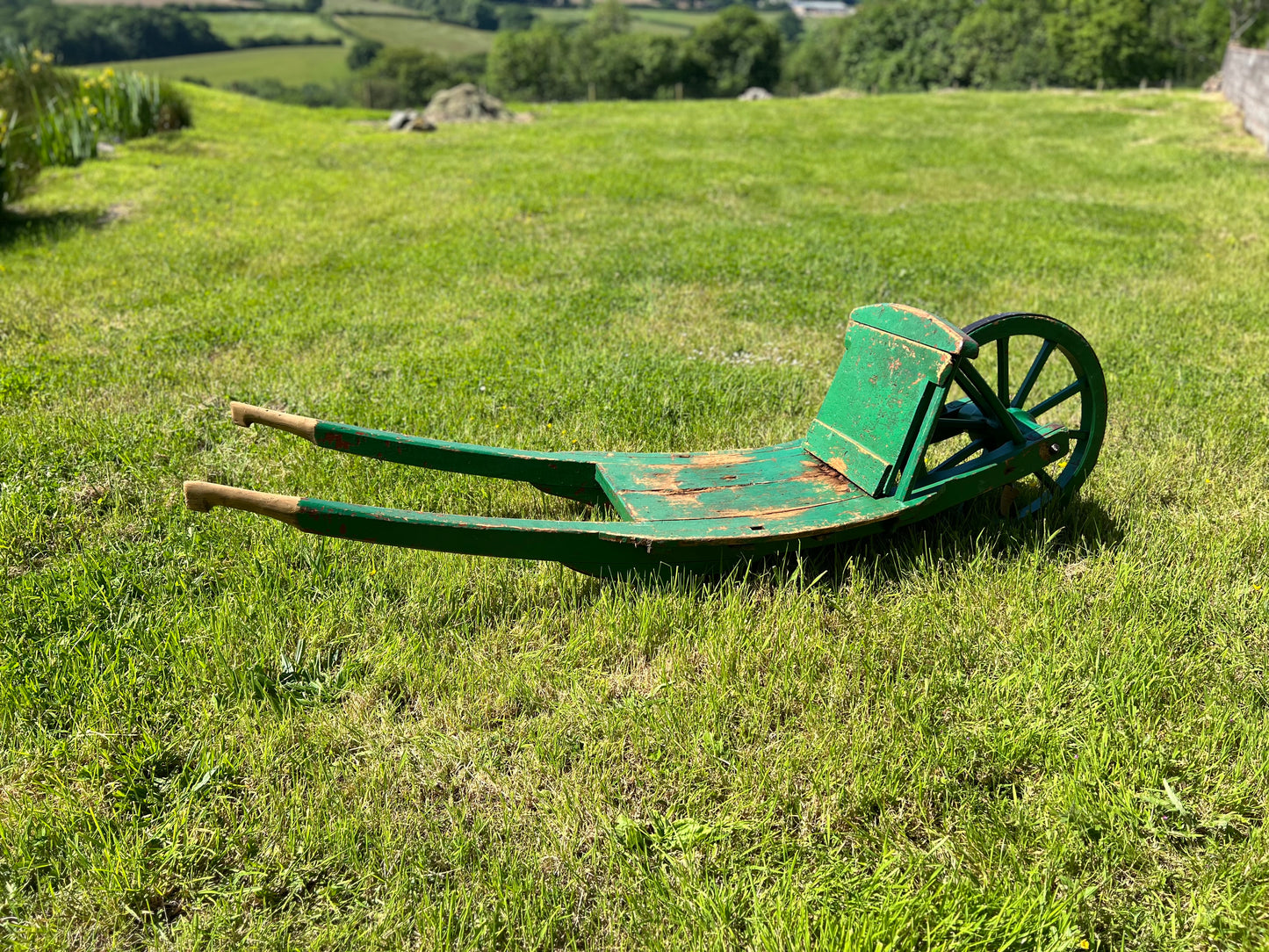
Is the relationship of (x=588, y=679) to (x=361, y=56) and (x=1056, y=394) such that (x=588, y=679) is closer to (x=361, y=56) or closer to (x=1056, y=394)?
(x=1056, y=394)

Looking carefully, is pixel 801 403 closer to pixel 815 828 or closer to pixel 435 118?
pixel 815 828

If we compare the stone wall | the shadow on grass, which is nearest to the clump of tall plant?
the shadow on grass

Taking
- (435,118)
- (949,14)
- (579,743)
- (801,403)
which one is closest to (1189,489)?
(801,403)

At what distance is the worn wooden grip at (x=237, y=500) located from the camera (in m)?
2.42

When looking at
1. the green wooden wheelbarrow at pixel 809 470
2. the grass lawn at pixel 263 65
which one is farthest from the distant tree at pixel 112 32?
the green wooden wheelbarrow at pixel 809 470

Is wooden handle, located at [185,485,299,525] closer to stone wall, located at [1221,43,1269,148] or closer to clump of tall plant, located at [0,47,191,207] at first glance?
clump of tall plant, located at [0,47,191,207]

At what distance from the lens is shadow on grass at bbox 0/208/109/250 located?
8633mm

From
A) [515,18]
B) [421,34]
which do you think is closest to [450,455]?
[421,34]

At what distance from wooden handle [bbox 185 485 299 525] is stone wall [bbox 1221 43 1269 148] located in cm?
1805

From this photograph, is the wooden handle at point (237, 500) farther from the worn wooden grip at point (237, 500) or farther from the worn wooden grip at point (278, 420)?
the worn wooden grip at point (278, 420)

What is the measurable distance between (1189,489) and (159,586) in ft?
15.3

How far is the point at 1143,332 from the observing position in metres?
6.25

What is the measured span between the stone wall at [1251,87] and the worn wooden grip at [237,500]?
59.2 feet

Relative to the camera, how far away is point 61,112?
42.8 feet
